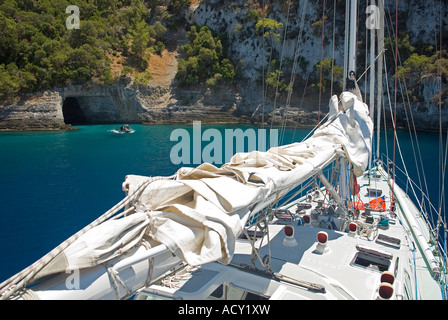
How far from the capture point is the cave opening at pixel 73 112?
4828cm

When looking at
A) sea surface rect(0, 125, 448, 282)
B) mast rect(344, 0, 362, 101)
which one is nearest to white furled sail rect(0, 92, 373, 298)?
mast rect(344, 0, 362, 101)

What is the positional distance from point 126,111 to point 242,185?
46078 mm

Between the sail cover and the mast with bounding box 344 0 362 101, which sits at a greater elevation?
the mast with bounding box 344 0 362 101

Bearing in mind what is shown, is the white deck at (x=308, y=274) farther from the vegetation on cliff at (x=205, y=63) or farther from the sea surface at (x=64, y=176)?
the vegetation on cliff at (x=205, y=63)

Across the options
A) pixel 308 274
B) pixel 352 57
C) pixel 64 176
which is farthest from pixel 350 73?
pixel 64 176

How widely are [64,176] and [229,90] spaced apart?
3398 centimetres

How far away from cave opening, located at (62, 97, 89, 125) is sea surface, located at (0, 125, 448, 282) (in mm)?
14096

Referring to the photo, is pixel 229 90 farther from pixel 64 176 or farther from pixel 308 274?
pixel 308 274

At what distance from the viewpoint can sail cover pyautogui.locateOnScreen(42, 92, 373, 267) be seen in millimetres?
2379

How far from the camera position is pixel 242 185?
11.3 feet

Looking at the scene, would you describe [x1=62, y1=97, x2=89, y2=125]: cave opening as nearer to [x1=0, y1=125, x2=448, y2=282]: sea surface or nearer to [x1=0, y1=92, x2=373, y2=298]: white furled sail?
[x1=0, y1=125, x2=448, y2=282]: sea surface

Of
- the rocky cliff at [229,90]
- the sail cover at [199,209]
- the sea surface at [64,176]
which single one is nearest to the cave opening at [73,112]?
the rocky cliff at [229,90]
